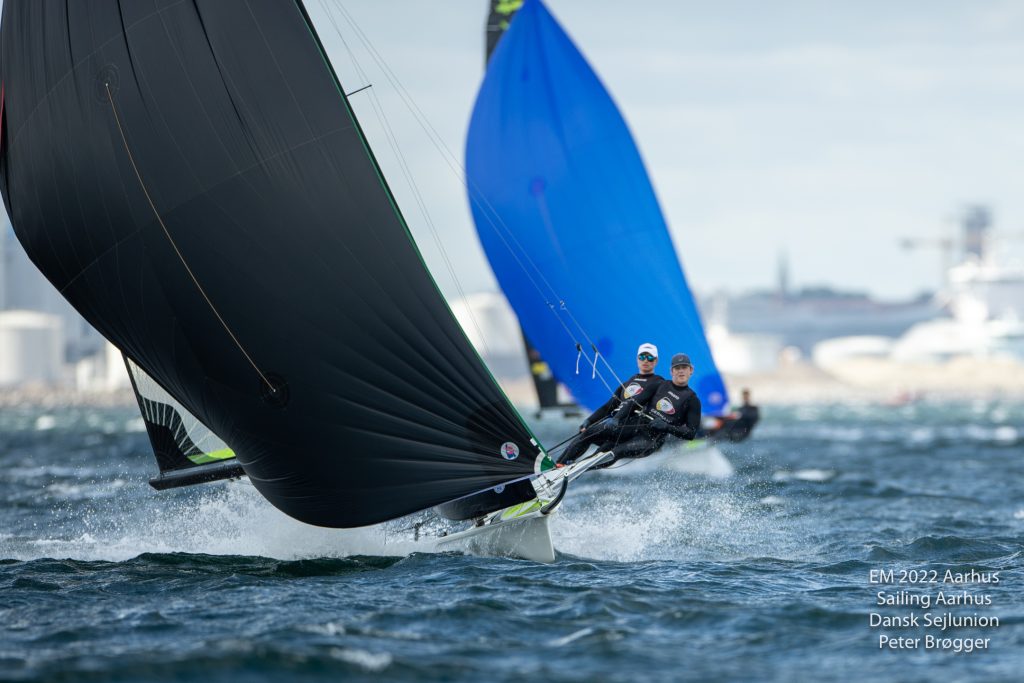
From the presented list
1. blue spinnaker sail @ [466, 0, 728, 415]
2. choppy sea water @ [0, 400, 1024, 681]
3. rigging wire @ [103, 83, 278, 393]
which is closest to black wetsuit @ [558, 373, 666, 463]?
choppy sea water @ [0, 400, 1024, 681]

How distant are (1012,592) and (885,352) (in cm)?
14827

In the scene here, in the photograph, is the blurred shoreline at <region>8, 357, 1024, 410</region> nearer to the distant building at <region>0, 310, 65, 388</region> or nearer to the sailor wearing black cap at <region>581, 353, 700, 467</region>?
the distant building at <region>0, 310, 65, 388</region>

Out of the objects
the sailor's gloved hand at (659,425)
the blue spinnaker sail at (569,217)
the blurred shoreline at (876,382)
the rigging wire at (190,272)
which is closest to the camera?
the rigging wire at (190,272)

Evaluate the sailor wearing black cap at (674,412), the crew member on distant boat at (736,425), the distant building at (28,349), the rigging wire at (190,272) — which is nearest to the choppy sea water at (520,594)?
the sailor wearing black cap at (674,412)

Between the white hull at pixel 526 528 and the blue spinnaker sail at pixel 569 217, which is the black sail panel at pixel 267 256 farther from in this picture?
the blue spinnaker sail at pixel 569 217

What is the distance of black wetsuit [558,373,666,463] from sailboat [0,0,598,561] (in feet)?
1.63

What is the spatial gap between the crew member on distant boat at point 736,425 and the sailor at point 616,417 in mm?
6899

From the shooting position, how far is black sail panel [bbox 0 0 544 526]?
955 centimetres

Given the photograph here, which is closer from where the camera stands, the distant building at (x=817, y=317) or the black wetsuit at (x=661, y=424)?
the black wetsuit at (x=661, y=424)

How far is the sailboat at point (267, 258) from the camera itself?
9555 millimetres

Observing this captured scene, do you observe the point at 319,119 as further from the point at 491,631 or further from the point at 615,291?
the point at 615,291

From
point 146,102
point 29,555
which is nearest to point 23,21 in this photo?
point 146,102

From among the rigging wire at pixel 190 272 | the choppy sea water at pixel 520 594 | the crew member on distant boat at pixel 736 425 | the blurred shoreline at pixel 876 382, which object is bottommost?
the blurred shoreline at pixel 876 382

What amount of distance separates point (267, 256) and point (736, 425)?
10.0m
